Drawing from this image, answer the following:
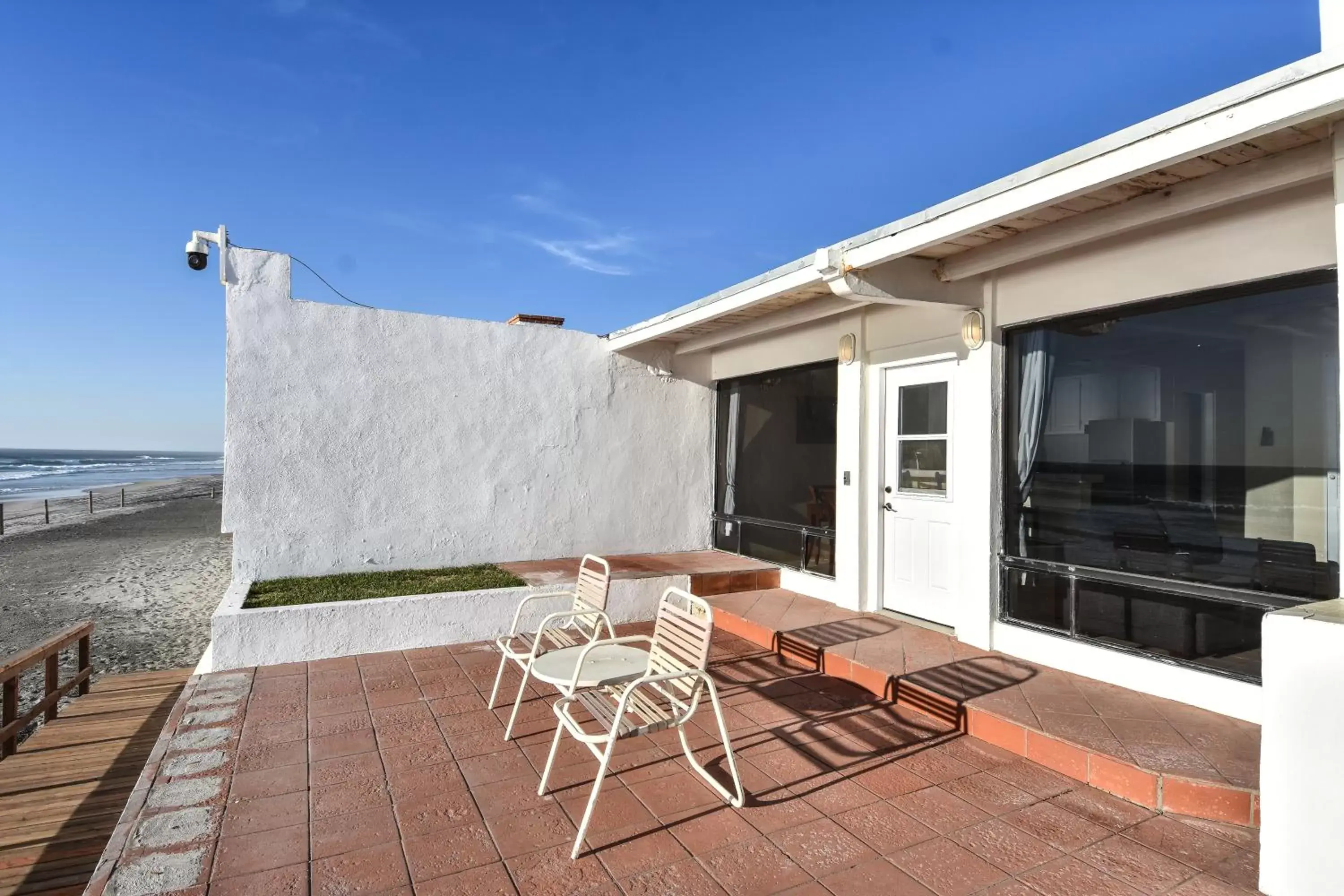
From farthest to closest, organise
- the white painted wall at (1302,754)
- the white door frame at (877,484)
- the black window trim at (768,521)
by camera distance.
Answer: the black window trim at (768,521) < the white door frame at (877,484) < the white painted wall at (1302,754)

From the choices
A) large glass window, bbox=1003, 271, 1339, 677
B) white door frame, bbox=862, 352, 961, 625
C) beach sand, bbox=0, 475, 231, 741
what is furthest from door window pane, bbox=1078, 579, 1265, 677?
beach sand, bbox=0, 475, 231, 741

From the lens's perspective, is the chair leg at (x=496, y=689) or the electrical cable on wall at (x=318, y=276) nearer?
the chair leg at (x=496, y=689)

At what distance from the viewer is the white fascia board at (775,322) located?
19.2 feet

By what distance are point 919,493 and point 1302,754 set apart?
131 inches

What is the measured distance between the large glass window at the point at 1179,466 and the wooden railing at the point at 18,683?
6.33 m

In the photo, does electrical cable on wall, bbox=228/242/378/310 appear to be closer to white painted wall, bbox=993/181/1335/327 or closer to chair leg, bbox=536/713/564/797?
chair leg, bbox=536/713/564/797

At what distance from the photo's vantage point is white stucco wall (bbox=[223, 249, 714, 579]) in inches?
240

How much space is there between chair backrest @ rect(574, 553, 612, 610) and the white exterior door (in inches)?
107

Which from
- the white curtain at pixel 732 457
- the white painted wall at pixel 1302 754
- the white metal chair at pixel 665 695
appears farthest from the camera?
the white curtain at pixel 732 457

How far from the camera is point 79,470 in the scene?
4838 centimetres

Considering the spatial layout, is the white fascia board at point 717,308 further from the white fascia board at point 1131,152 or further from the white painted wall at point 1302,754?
the white painted wall at point 1302,754

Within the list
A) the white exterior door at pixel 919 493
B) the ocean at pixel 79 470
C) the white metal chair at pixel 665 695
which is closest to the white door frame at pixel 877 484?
the white exterior door at pixel 919 493

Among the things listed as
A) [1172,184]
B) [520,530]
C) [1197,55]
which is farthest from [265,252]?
[1197,55]

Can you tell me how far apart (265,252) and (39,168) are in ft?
25.8
